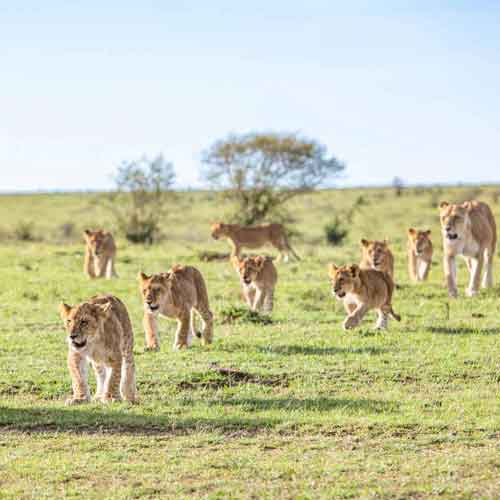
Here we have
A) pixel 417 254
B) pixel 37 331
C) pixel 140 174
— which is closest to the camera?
pixel 37 331

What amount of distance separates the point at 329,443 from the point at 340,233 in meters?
27.8

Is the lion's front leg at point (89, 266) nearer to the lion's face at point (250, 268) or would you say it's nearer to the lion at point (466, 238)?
the lion's face at point (250, 268)

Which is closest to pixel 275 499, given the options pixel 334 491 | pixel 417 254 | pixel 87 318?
pixel 334 491

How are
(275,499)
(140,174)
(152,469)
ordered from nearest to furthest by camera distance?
(275,499)
(152,469)
(140,174)

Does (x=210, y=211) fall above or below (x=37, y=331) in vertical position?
above

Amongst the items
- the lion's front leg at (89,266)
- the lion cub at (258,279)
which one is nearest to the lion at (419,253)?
the lion cub at (258,279)

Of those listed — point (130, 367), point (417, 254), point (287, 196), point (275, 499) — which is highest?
point (287, 196)

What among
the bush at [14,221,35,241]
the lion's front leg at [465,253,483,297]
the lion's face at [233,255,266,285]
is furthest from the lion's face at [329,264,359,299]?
the bush at [14,221,35,241]

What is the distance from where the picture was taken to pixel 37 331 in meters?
14.1

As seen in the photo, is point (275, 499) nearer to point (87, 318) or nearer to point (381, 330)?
point (87, 318)

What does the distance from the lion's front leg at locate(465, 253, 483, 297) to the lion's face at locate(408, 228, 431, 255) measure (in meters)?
1.48

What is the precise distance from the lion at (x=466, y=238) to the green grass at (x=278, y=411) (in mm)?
464

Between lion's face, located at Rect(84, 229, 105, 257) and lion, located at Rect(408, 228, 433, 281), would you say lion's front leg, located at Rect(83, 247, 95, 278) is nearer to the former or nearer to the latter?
lion's face, located at Rect(84, 229, 105, 257)

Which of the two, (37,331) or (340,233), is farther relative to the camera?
(340,233)
